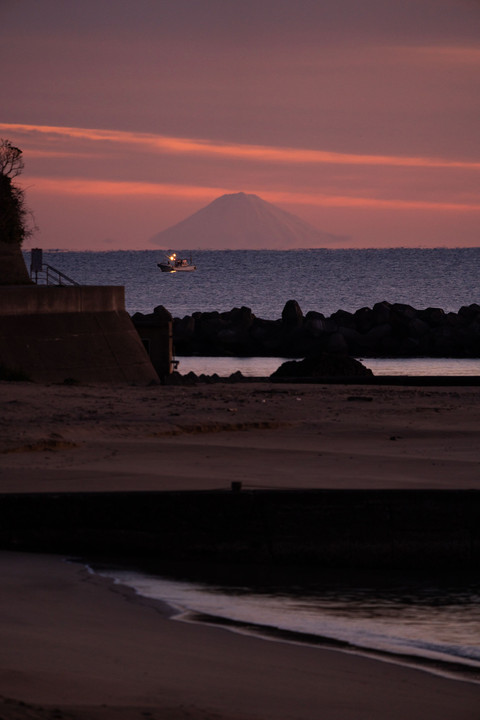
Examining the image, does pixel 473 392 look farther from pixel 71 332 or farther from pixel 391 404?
pixel 71 332

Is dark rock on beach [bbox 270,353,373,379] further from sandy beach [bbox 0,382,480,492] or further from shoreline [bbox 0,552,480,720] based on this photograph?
shoreline [bbox 0,552,480,720]

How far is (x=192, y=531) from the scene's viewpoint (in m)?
9.75

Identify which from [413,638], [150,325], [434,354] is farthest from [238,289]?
[413,638]

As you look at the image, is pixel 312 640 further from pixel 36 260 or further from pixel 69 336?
pixel 36 260

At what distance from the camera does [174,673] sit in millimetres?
6359

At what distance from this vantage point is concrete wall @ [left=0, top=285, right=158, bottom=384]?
25016 millimetres

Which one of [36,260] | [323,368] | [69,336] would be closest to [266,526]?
[69,336]

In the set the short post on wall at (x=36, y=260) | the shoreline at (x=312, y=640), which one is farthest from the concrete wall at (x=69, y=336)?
the shoreline at (x=312, y=640)

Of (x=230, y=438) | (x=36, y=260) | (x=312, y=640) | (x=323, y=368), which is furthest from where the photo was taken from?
(x=36, y=260)

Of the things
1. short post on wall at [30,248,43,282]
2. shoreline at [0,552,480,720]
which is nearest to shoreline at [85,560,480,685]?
shoreline at [0,552,480,720]

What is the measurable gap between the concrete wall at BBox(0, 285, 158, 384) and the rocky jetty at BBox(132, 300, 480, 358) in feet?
72.8

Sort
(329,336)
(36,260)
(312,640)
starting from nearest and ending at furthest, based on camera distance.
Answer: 1. (312,640)
2. (36,260)
3. (329,336)

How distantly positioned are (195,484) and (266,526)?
2.43 m

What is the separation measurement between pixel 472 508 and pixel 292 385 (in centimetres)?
1785
